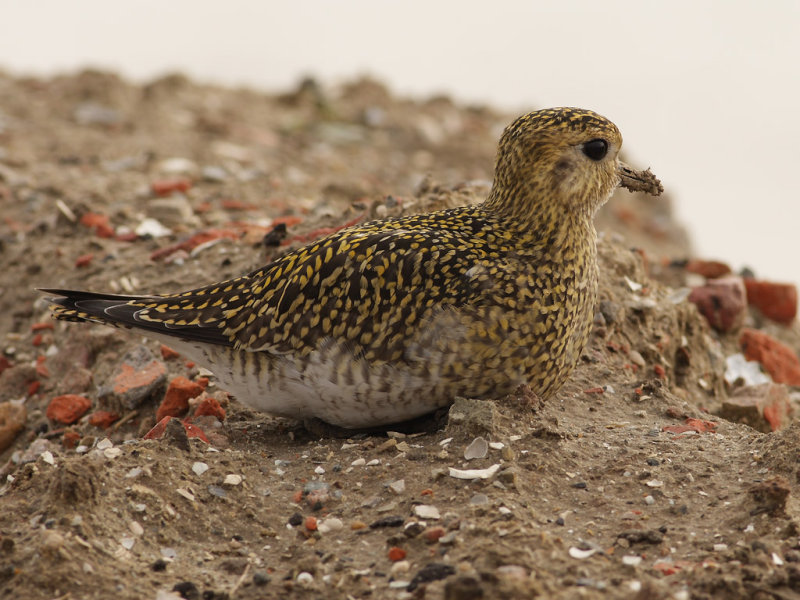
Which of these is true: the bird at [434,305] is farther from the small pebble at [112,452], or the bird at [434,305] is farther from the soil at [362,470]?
the small pebble at [112,452]

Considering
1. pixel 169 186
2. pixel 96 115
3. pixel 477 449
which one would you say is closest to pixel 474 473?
pixel 477 449

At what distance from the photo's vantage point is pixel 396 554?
480cm

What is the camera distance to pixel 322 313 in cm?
588

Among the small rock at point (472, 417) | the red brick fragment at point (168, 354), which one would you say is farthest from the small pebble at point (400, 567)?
the red brick fragment at point (168, 354)

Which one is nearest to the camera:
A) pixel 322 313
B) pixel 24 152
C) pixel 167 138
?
pixel 322 313

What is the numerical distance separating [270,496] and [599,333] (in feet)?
8.83

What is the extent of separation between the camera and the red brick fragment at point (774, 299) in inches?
361

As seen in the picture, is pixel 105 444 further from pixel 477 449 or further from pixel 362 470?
pixel 477 449

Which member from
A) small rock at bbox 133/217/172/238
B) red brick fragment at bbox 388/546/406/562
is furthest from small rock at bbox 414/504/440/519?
small rock at bbox 133/217/172/238

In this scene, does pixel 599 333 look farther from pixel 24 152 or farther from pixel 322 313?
pixel 24 152

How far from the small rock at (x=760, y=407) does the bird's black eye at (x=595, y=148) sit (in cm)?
217

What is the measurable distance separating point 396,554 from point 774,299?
18.1 ft

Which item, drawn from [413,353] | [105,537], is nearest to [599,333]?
[413,353]

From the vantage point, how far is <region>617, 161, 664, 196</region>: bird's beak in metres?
6.27
